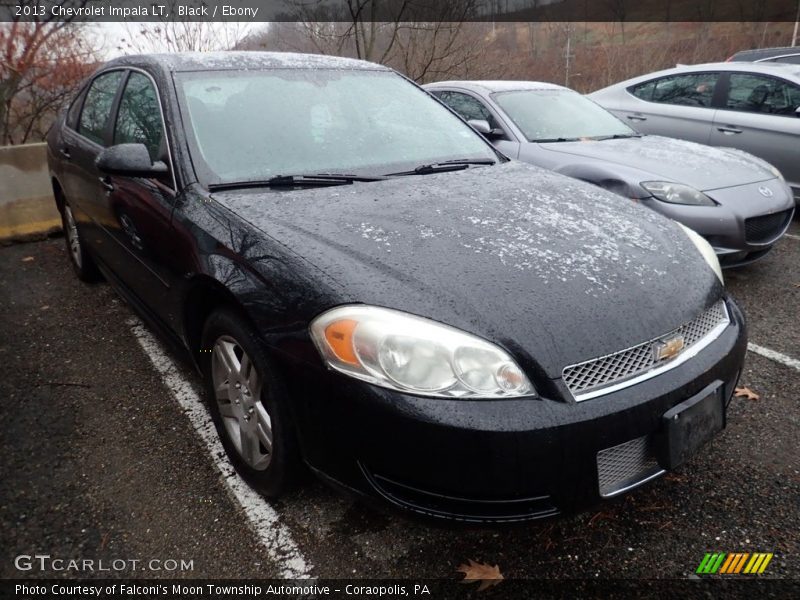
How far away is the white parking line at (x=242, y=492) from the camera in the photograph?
1.90 meters

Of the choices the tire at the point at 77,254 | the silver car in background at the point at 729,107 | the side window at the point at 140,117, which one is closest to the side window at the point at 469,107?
the silver car in background at the point at 729,107

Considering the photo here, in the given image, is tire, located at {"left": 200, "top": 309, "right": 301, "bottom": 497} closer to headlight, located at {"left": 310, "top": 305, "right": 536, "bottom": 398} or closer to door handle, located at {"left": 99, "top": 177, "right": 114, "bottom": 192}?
headlight, located at {"left": 310, "top": 305, "right": 536, "bottom": 398}

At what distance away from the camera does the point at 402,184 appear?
2.40 meters

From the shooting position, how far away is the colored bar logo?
1819 mm

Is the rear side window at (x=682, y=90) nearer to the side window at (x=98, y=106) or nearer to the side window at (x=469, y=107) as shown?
the side window at (x=469, y=107)

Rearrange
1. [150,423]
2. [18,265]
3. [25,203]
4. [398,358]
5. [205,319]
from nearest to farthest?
[398,358] → [205,319] → [150,423] → [18,265] → [25,203]

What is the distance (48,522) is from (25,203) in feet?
14.5

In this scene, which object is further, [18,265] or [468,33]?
[468,33]

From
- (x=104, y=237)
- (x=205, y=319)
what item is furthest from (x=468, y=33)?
(x=205, y=319)

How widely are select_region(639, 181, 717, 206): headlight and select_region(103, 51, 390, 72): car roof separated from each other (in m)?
2.19

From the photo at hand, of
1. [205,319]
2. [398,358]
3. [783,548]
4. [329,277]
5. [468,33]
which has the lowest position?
[783,548]

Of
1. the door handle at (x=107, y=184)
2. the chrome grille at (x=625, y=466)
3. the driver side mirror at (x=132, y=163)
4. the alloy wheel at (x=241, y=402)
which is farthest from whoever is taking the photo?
the door handle at (x=107, y=184)

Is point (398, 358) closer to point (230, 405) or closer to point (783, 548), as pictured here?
point (230, 405)

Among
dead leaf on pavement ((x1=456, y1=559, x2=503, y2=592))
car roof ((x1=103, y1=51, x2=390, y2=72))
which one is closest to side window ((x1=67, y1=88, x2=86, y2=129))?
car roof ((x1=103, y1=51, x2=390, y2=72))
